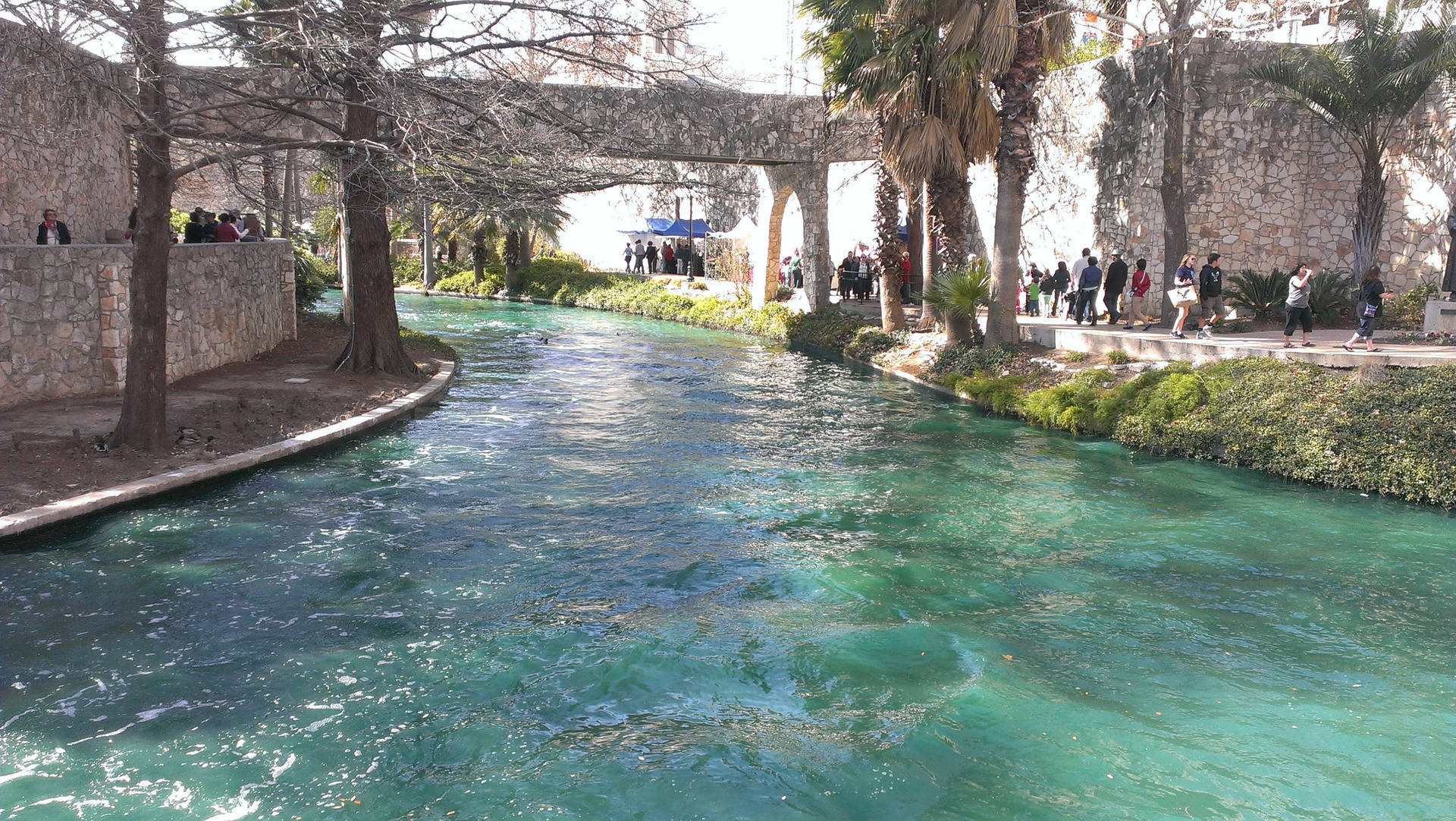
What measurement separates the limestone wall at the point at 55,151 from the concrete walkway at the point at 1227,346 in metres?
14.6

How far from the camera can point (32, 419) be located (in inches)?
467

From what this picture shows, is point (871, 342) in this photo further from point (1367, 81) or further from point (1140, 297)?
point (1367, 81)

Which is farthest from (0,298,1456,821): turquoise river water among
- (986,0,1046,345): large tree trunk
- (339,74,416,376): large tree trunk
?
(986,0,1046,345): large tree trunk

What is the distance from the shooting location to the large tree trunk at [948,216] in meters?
20.7

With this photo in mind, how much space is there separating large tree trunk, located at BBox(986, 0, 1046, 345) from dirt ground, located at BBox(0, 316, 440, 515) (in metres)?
10.1

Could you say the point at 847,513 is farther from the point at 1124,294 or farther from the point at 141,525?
the point at 1124,294

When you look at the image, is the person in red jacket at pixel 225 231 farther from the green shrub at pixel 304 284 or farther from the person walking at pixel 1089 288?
the person walking at pixel 1089 288

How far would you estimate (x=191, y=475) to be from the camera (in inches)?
426

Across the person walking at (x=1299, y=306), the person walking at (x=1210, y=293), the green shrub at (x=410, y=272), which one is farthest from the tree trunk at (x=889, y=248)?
the green shrub at (x=410, y=272)

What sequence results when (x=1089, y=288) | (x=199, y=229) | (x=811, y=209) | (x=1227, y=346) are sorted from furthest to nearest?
1. (x=811, y=209)
2. (x=1089, y=288)
3. (x=199, y=229)
4. (x=1227, y=346)

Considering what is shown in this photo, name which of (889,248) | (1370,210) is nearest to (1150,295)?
(1370,210)

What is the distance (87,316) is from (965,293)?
44.4ft

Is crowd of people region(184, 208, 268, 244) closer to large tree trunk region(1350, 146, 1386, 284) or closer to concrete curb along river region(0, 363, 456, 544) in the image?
concrete curb along river region(0, 363, 456, 544)

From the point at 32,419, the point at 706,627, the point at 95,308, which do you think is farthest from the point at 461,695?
the point at 95,308
